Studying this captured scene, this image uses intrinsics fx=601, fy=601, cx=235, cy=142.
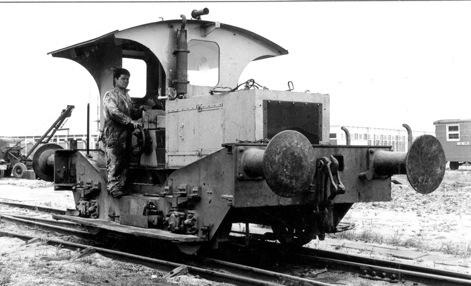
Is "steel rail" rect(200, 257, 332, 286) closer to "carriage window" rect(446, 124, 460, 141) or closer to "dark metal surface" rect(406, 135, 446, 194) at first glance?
"dark metal surface" rect(406, 135, 446, 194)

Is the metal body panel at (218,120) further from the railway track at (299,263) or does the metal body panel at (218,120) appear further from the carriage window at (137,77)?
the railway track at (299,263)

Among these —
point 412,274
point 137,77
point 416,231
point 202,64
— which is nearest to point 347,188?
point 412,274

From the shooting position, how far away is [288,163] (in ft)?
19.9

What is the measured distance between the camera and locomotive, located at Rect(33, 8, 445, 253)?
21.6 ft

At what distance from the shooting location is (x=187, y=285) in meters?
6.50

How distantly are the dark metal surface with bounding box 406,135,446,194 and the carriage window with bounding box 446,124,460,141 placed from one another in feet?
79.0

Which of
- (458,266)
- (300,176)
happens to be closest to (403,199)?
(458,266)

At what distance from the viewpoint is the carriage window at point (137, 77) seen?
9.04m

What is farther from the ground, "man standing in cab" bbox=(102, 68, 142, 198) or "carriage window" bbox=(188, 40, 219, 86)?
"carriage window" bbox=(188, 40, 219, 86)

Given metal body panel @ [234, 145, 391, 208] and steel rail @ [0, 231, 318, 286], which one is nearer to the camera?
steel rail @ [0, 231, 318, 286]

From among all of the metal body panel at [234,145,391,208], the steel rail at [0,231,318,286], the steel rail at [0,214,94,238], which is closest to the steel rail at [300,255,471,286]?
the metal body panel at [234,145,391,208]

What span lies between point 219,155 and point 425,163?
2.29 m

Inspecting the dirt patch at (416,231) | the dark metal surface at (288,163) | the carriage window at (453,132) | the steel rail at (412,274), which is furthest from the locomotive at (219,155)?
the carriage window at (453,132)

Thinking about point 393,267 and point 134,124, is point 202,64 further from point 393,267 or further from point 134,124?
point 393,267
